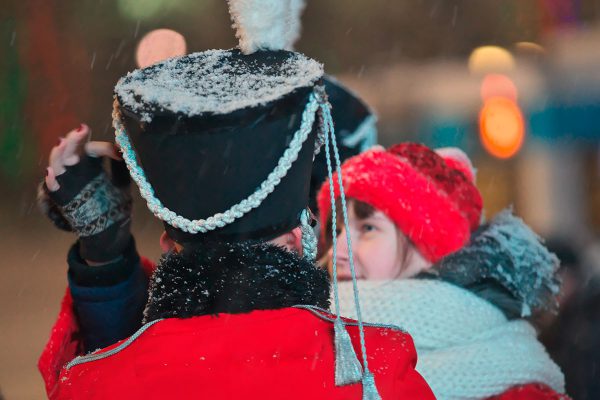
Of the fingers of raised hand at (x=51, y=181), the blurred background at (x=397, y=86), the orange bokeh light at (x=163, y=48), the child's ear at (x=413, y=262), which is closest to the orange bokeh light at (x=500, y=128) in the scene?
the blurred background at (x=397, y=86)

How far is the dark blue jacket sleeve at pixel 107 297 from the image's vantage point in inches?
91.2

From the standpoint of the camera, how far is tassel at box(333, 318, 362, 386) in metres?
1.76

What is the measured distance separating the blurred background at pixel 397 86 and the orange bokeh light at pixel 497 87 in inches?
0.8

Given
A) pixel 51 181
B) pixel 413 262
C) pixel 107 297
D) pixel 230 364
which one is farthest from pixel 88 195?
pixel 413 262

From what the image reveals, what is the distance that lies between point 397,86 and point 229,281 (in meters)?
12.4

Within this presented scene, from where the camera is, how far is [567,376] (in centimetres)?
338

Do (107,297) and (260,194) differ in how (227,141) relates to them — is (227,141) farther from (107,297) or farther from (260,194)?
(107,297)

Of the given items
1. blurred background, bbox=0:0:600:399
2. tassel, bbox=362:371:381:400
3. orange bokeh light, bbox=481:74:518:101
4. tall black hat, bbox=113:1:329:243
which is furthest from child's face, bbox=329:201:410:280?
orange bokeh light, bbox=481:74:518:101

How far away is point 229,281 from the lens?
5.87 feet

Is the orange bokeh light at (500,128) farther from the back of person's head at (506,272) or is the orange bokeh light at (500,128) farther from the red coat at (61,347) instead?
the red coat at (61,347)

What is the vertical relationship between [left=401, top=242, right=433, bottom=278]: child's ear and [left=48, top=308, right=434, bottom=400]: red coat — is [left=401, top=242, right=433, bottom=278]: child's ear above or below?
below

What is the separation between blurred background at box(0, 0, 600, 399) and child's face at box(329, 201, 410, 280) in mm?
3128

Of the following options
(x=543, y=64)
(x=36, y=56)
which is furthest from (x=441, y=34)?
(x=36, y=56)

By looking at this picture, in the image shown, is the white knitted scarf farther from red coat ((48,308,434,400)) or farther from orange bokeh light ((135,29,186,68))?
orange bokeh light ((135,29,186,68))
